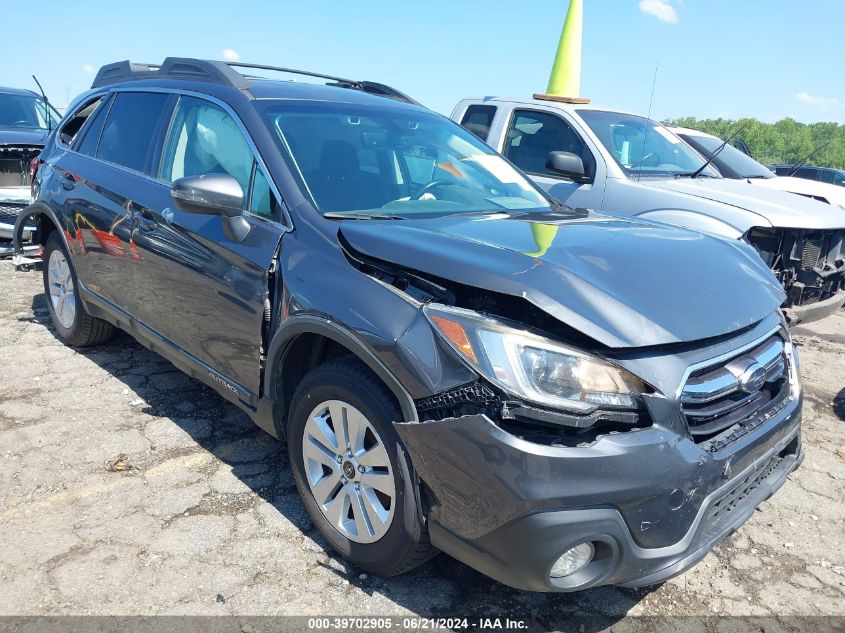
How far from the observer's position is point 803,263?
516cm

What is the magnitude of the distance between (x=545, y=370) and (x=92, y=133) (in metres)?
3.72

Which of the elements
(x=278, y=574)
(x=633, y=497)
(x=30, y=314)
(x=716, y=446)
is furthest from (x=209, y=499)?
(x=30, y=314)

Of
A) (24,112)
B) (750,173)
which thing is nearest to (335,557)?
(750,173)

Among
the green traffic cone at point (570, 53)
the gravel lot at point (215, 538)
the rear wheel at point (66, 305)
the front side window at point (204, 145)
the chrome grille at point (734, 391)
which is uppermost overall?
the green traffic cone at point (570, 53)

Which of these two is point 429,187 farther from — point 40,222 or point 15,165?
point 15,165

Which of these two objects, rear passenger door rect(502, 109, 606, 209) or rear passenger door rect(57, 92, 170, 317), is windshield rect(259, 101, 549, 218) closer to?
rear passenger door rect(57, 92, 170, 317)

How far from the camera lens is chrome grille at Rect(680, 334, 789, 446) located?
6.91ft

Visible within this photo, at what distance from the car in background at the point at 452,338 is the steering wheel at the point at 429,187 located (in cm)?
1

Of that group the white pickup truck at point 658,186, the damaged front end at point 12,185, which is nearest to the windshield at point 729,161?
the white pickup truck at point 658,186

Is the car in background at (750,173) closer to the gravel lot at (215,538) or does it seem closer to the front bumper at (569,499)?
the gravel lot at (215,538)

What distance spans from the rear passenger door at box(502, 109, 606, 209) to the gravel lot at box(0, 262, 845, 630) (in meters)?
2.66

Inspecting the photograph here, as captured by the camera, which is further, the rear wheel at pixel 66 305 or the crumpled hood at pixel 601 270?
the rear wheel at pixel 66 305

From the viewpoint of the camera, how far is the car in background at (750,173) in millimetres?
6570

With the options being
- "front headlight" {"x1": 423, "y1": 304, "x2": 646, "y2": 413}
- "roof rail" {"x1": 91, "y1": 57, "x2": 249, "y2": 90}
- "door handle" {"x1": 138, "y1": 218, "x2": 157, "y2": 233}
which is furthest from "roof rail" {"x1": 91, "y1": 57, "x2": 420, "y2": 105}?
"front headlight" {"x1": 423, "y1": 304, "x2": 646, "y2": 413}
